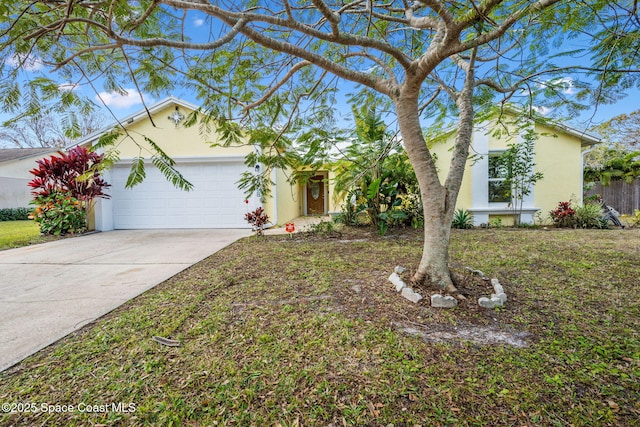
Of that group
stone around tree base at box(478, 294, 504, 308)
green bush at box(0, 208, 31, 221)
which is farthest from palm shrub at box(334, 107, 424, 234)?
green bush at box(0, 208, 31, 221)

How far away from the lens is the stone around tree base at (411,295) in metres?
2.66

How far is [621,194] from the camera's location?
10938mm

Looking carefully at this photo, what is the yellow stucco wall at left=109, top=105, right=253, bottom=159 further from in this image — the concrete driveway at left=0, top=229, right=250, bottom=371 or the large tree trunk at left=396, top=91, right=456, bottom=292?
the large tree trunk at left=396, top=91, right=456, bottom=292

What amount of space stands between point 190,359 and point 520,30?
445 centimetres

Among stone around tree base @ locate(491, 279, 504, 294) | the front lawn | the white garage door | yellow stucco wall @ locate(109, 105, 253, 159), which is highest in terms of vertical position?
yellow stucco wall @ locate(109, 105, 253, 159)

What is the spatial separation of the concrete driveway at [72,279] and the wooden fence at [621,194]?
577 inches

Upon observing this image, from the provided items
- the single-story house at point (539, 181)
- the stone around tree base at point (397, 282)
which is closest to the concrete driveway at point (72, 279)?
the stone around tree base at point (397, 282)

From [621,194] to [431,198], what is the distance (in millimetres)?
13743

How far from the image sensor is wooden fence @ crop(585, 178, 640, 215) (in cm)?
1068

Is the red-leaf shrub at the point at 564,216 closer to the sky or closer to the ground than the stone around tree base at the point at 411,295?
closer to the sky

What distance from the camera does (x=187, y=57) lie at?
2729mm

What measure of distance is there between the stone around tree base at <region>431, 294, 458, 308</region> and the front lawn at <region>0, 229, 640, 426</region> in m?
0.10

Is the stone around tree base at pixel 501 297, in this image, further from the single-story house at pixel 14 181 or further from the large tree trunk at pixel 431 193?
the single-story house at pixel 14 181

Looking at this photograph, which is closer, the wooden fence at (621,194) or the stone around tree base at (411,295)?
the stone around tree base at (411,295)
